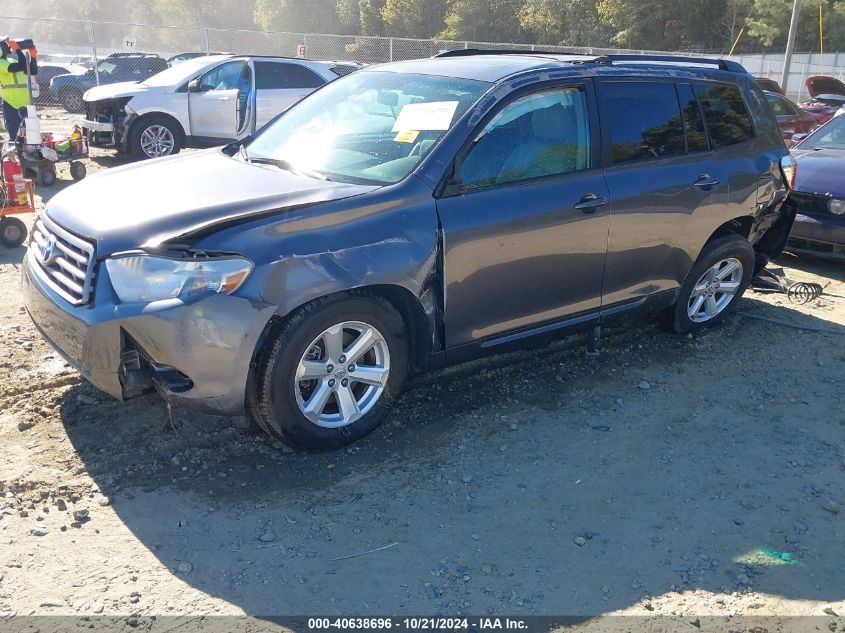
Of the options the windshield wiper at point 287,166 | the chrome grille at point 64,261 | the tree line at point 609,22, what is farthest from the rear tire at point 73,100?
the tree line at point 609,22

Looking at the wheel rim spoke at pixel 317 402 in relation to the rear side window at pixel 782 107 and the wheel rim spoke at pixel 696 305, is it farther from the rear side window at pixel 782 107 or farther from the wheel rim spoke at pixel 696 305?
the rear side window at pixel 782 107

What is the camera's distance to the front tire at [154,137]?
12.2m

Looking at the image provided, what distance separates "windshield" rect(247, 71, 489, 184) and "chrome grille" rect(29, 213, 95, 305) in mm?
1246

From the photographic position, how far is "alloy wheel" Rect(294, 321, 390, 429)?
147 inches

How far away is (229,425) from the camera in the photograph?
13.4ft

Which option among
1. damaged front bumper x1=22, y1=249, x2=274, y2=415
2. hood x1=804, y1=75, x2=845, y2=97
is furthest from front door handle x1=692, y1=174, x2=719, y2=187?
hood x1=804, y1=75, x2=845, y2=97

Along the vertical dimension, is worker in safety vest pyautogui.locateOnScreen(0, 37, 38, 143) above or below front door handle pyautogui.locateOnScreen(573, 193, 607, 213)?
above

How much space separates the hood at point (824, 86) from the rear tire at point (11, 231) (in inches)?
695

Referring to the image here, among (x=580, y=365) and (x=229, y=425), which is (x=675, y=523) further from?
(x=229, y=425)

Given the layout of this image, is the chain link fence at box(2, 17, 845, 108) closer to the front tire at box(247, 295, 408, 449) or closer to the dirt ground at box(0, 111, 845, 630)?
the dirt ground at box(0, 111, 845, 630)

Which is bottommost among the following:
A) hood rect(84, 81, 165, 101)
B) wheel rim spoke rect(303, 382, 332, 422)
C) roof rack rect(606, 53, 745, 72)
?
wheel rim spoke rect(303, 382, 332, 422)

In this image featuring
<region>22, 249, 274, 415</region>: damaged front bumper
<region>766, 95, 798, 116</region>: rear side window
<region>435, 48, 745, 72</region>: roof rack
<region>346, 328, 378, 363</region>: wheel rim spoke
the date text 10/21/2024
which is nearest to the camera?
the date text 10/21/2024

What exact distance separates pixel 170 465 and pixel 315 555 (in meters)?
1.00

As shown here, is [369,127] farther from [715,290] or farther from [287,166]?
[715,290]
